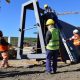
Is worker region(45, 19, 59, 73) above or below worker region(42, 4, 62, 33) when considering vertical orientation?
below

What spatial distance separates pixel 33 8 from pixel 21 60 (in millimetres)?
2502

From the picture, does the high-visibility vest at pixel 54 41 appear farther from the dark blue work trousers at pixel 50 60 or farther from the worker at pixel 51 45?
the dark blue work trousers at pixel 50 60

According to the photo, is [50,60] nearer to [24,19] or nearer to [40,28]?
[40,28]

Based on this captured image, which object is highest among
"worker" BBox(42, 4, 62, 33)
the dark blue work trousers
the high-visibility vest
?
"worker" BBox(42, 4, 62, 33)

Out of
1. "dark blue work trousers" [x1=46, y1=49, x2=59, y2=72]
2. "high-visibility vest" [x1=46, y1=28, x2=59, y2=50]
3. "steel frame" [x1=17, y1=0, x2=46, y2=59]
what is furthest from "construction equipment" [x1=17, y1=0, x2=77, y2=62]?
"high-visibility vest" [x1=46, y1=28, x2=59, y2=50]

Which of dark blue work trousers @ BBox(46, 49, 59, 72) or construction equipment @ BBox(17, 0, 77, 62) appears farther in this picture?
construction equipment @ BBox(17, 0, 77, 62)

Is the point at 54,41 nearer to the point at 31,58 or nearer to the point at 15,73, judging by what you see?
the point at 15,73

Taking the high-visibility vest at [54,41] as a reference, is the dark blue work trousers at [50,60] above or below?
below

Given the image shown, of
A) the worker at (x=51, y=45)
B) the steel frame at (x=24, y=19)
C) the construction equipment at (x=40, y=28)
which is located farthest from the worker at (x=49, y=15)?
the worker at (x=51, y=45)

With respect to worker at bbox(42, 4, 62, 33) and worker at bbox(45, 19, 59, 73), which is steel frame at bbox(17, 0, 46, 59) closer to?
worker at bbox(42, 4, 62, 33)

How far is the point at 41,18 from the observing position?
1519 centimetres

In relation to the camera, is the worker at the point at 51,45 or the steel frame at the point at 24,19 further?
the steel frame at the point at 24,19

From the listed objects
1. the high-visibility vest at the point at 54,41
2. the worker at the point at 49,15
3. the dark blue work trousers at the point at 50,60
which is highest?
the worker at the point at 49,15

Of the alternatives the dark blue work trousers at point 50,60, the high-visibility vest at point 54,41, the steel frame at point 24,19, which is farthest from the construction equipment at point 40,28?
the high-visibility vest at point 54,41
